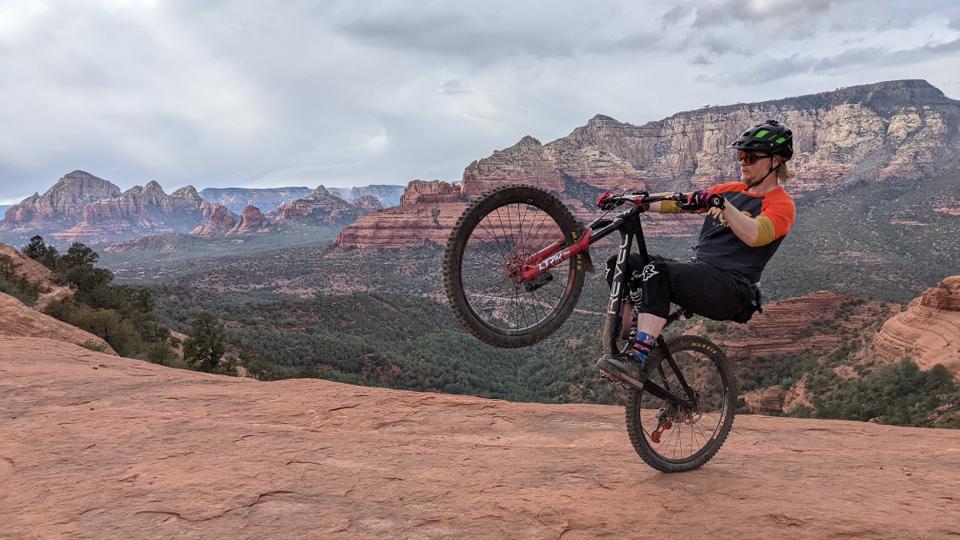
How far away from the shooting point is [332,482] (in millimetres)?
4633

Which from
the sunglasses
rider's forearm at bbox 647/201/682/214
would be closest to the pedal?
rider's forearm at bbox 647/201/682/214

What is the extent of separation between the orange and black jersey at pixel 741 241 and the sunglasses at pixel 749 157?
0.81 ft

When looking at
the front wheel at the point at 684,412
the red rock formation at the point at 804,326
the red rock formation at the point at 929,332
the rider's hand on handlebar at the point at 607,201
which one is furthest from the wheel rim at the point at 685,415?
the red rock formation at the point at 804,326

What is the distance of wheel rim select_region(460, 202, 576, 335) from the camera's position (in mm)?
6062

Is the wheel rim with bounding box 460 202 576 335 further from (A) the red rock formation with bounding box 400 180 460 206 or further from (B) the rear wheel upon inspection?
(A) the red rock formation with bounding box 400 180 460 206

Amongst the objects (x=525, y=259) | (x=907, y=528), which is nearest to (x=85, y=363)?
(x=525, y=259)

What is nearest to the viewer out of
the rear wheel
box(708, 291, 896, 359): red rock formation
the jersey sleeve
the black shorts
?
the jersey sleeve

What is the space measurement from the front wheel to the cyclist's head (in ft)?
6.17

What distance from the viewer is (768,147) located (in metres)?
5.22

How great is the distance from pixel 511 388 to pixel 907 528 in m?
45.0

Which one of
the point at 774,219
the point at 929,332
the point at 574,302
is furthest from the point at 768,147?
the point at 929,332

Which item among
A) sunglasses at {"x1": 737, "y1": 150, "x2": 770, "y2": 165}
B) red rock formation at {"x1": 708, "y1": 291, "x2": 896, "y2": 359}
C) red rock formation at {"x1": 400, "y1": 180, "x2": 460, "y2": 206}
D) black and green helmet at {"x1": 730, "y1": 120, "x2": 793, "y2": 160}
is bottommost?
red rock formation at {"x1": 708, "y1": 291, "x2": 896, "y2": 359}

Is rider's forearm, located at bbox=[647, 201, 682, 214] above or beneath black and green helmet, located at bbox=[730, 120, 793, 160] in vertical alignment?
beneath

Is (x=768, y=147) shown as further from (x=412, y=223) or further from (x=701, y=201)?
(x=412, y=223)
